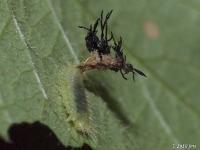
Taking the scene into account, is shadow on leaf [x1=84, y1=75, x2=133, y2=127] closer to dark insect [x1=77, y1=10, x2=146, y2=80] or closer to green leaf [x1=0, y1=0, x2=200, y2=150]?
green leaf [x1=0, y1=0, x2=200, y2=150]

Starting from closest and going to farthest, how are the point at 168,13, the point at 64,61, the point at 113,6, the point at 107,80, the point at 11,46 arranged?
the point at 11,46, the point at 64,61, the point at 107,80, the point at 113,6, the point at 168,13

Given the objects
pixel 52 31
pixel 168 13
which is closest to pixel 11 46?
pixel 52 31

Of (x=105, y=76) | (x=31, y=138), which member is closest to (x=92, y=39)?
(x=105, y=76)

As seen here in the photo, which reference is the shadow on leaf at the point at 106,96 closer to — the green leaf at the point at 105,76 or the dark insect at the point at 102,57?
the green leaf at the point at 105,76

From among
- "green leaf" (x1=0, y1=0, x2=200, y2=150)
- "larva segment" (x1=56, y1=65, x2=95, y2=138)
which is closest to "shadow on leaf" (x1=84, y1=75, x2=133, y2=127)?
"green leaf" (x1=0, y1=0, x2=200, y2=150)

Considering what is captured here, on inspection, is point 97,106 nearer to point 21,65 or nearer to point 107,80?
point 107,80

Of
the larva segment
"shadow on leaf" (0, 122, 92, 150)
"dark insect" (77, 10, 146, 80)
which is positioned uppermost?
"dark insect" (77, 10, 146, 80)

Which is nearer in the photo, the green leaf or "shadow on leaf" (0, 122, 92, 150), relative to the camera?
"shadow on leaf" (0, 122, 92, 150)
